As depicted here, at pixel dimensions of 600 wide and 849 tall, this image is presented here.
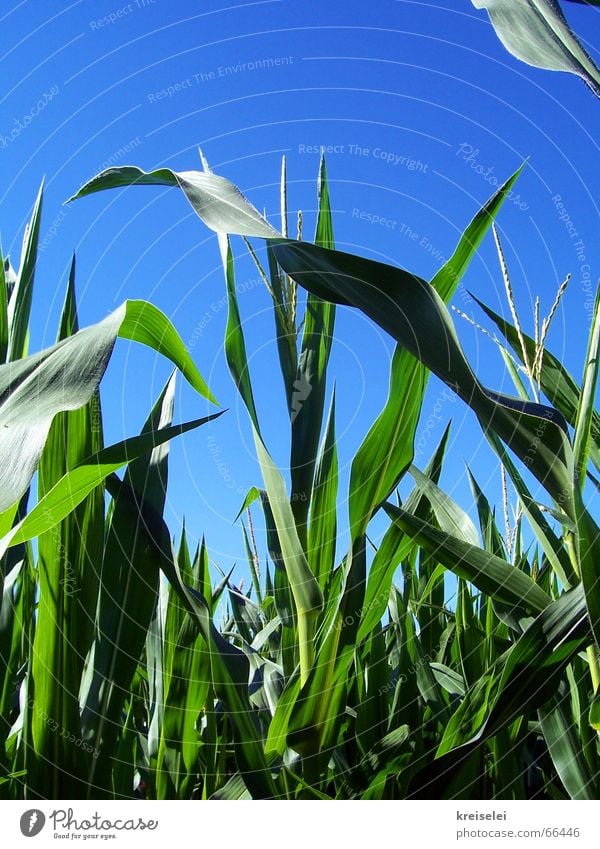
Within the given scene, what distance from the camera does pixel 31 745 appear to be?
45 centimetres

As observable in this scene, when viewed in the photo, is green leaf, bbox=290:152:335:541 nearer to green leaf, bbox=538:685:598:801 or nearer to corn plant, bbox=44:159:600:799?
corn plant, bbox=44:159:600:799

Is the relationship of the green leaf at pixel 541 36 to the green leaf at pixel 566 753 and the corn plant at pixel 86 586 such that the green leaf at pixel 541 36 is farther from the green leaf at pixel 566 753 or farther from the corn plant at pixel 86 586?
the green leaf at pixel 566 753

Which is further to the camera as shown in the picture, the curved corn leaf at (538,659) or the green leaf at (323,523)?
the green leaf at (323,523)

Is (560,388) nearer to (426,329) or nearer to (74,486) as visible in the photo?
(426,329)

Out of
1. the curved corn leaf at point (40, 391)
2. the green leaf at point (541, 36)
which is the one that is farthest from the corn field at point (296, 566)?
the green leaf at point (541, 36)

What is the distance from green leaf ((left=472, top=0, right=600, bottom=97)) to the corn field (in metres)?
0.13

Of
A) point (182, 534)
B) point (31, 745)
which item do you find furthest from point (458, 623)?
point (31, 745)

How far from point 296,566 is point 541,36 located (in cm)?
38

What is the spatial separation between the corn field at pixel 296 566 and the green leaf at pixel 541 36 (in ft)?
0.42

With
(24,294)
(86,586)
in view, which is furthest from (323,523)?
(24,294)

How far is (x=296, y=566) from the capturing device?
1.62 ft

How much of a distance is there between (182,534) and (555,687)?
35 cm

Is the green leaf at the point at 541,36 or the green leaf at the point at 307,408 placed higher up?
the green leaf at the point at 541,36

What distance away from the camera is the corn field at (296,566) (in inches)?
15.8
